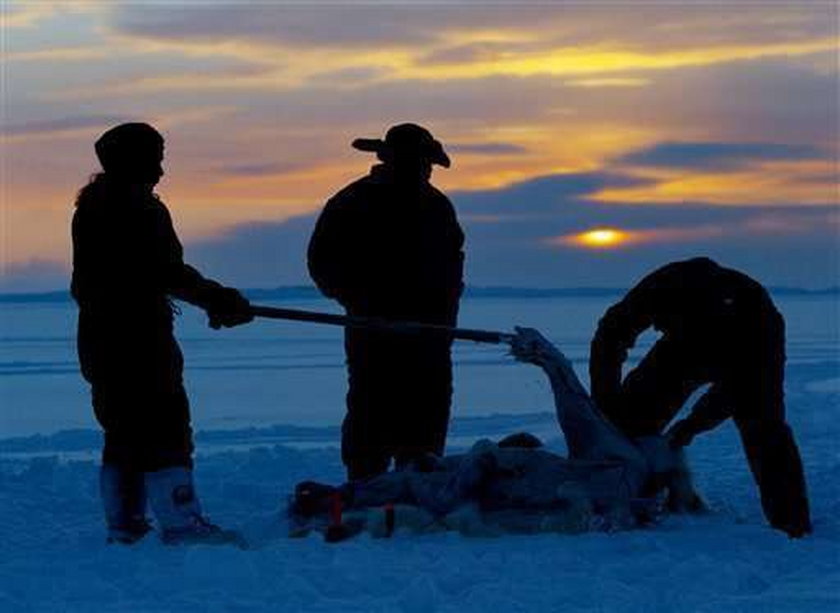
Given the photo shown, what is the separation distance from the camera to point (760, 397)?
6684 mm

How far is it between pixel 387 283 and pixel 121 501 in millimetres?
1821

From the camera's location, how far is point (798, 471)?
259 inches

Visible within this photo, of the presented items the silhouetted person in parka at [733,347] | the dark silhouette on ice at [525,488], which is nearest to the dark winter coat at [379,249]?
the dark silhouette on ice at [525,488]

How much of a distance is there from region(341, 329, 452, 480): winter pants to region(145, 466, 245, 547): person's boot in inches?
55.4

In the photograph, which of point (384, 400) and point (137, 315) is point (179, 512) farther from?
point (384, 400)

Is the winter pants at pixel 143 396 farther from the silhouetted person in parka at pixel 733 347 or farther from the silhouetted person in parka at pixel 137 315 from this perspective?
the silhouetted person in parka at pixel 733 347

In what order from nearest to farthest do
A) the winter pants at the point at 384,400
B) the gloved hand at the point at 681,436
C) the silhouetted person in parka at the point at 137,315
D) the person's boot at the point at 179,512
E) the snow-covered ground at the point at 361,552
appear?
the snow-covered ground at the point at 361,552 < the person's boot at the point at 179,512 < the silhouetted person in parka at the point at 137,315 < the gloved hand at the point at 681,436 < the winter pants at the point at 384,400

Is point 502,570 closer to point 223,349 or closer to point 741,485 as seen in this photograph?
point 741,485

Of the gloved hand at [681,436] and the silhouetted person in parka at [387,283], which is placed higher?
the silhouetted person in parka at [387,283]

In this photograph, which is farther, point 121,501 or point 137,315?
point 121,501

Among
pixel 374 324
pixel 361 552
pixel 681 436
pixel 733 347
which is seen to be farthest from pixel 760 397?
pixel 361 552

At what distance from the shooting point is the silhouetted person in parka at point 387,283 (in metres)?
7.78

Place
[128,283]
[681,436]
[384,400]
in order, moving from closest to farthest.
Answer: [128,283] < [681,436] < [384,400]

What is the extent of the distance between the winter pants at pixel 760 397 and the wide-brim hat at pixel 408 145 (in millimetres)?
1574
